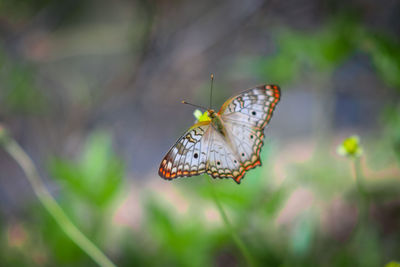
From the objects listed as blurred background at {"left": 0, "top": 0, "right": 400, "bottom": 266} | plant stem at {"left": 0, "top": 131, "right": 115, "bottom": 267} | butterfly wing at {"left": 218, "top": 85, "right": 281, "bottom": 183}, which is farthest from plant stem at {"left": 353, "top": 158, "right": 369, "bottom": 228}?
plant stem at {"left": 0, "top": 131, "right": 115, "bottom": 267}

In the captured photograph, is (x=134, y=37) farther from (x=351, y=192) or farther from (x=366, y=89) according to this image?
(x=351, y=192)

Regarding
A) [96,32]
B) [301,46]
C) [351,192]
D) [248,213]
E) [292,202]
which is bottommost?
[292,202]

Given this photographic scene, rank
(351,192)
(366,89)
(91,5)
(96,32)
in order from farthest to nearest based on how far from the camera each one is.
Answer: (91,5), (96,32), (366,89), (351,192)

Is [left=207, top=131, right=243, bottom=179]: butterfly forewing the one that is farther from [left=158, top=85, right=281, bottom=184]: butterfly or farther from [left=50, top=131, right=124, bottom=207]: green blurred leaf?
[left=50, top=131, right=124, bottom=207]: green blurred leaf

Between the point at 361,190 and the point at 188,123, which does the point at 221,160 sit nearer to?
the point at 361,190

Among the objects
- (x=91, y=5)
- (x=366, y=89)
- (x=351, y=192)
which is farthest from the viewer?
(x=91, y=5)

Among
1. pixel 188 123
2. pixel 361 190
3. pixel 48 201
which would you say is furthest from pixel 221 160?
pixel 188 123

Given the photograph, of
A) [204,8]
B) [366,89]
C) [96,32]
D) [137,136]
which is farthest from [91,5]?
[366,89]
